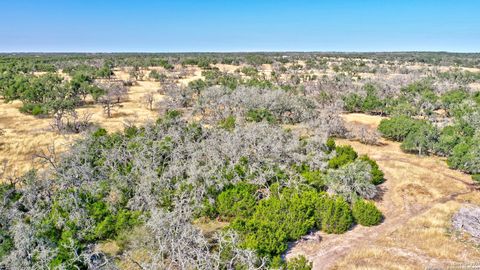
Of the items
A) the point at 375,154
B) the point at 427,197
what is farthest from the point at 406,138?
the point at 427,197

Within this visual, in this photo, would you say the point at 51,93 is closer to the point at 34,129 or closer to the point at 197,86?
the point at 34,129

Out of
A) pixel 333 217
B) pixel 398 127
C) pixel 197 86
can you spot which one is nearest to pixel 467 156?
pixel 398 127

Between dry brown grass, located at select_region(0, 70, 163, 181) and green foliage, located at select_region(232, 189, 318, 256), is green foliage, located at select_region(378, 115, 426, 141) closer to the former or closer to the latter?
green foliage, located at select_region(232, 189, 318, 256)

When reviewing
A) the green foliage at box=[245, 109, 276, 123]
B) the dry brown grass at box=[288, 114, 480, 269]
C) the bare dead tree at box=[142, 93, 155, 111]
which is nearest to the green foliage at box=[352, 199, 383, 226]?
the dry brown grass at box=[288, 114, 480, 269]

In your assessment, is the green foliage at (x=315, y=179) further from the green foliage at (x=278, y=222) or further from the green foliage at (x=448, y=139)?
the green foliage at (x=448, y=139)

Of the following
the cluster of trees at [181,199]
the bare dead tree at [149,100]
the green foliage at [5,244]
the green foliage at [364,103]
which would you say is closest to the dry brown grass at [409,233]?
the cluster of trees at [181,199]

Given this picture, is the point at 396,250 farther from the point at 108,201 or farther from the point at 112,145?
the point at 112,145
